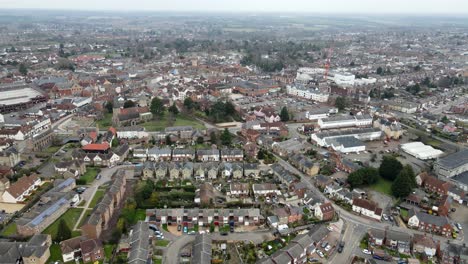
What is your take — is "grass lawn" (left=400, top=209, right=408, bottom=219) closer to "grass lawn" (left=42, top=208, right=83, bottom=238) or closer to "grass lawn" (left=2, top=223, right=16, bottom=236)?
"grass lawn" (left=42, top=208, right=83, bottom=238)

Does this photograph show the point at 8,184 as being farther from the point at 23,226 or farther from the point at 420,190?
the point at 420,190

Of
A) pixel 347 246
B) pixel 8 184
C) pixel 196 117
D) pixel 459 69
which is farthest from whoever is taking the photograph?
pixel 459 69

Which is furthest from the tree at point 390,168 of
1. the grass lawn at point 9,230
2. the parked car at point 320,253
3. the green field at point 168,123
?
the grass lawn at point 9,230

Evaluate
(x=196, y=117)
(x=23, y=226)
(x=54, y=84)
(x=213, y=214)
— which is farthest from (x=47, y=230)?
(x=54, y=84)

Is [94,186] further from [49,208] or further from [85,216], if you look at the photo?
[49,208]

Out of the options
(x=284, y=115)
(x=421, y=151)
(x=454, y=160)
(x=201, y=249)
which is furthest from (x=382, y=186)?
(x=284, y=115)

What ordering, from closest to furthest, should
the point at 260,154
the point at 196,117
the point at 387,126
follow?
the point at 260,154
the point at 387,126
the point at 196,117

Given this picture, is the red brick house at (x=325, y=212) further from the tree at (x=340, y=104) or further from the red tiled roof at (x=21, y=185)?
the tree at (x=340, y=104)
